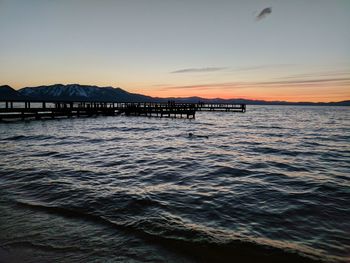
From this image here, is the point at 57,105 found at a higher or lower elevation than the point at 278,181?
higher

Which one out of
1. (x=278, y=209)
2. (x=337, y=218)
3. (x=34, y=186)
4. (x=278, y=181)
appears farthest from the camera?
(x=278, y=181)

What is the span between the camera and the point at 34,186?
818 cm

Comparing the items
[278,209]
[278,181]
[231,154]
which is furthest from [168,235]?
[231,154]

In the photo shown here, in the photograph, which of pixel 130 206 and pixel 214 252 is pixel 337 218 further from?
pixel 130 206

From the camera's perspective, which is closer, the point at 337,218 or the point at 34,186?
the point at 337,218

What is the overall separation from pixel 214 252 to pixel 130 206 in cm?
288

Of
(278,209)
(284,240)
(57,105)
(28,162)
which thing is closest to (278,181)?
(278,209)

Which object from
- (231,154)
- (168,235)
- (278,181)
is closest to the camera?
(168,235)

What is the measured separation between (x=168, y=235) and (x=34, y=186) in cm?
545

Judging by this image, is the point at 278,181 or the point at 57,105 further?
the point at 57,105

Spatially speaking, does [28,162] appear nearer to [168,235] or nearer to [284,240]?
[168,235]

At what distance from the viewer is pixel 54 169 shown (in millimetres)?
10609

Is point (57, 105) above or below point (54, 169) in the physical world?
above

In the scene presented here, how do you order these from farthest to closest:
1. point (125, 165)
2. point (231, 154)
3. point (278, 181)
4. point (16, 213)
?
1. point (231, 154)
2. point (125, 165)
3. point (278, 181)
4. point (16, 213)
